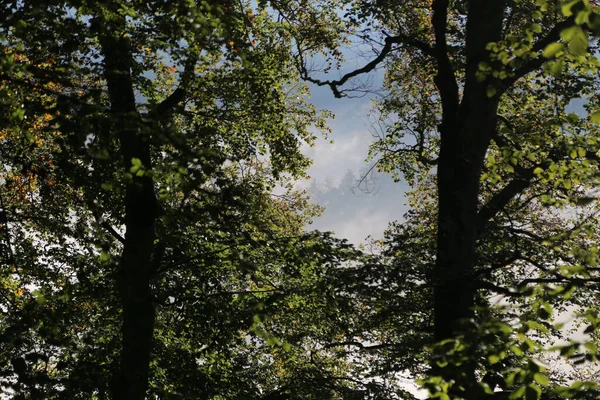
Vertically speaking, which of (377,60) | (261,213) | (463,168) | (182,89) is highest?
(377,60)

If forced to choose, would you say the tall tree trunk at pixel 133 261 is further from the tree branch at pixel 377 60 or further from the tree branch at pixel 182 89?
the tree branch at pixel 377 60

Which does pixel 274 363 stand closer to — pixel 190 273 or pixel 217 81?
pixel 190 273

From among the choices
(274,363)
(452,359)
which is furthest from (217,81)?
(452,359)

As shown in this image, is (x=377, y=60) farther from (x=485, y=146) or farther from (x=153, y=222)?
(x=153, y=222)

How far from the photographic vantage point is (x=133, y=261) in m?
10.1

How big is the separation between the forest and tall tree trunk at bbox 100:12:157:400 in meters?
0.05

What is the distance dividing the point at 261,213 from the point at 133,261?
466 cm

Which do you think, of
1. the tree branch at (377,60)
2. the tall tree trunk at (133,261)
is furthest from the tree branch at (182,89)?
the tree branch at (377,60)

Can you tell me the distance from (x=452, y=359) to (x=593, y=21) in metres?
3.01

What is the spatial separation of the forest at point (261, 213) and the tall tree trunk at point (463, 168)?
0.13ft

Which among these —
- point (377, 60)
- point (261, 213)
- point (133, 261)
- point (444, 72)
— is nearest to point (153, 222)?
point (133, 261)

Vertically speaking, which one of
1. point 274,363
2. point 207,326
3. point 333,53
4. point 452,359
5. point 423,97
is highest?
point 333,53

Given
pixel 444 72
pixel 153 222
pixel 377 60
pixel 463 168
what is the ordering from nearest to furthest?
pixel 463 168 < pixel 444 72 < pixel 153 222 < pixel 377 60

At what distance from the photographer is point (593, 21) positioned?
14.1 feet
